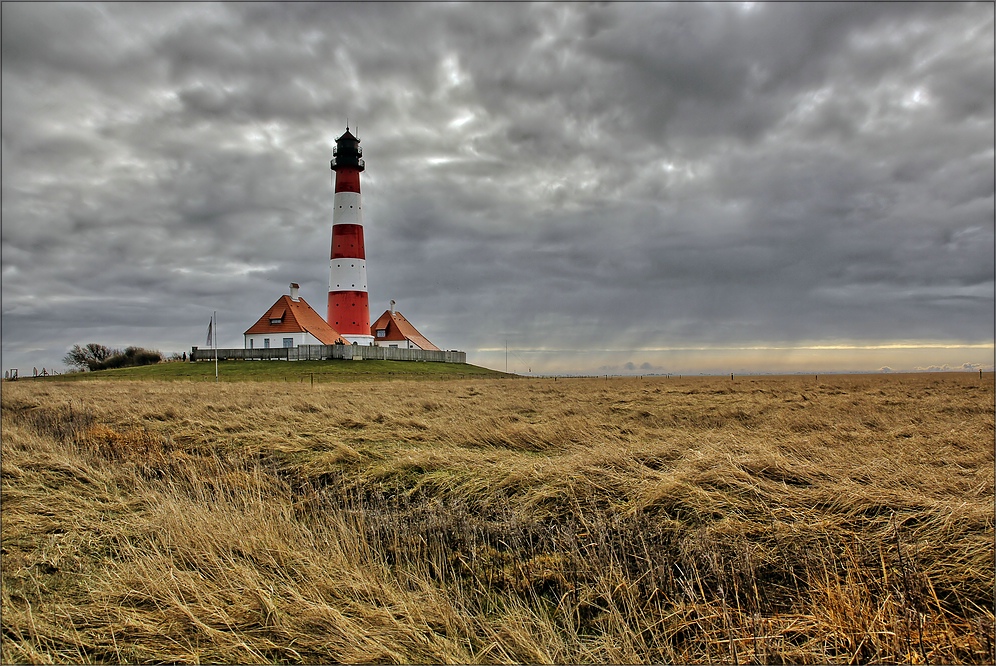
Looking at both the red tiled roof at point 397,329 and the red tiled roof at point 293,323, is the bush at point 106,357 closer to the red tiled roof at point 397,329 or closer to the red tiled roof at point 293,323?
the red tiled roof at point 293,323

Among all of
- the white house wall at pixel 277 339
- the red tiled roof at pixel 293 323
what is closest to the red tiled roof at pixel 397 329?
the red tiled roof at pixel 293 323

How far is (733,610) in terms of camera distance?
4.17 metres

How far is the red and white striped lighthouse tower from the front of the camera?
55.4m

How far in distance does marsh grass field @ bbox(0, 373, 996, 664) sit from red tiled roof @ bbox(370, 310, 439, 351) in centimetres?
6111

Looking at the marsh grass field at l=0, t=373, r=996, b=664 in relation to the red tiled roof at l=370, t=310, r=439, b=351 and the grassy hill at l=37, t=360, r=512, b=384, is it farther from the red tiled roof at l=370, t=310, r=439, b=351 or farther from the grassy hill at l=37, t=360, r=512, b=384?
the red tiled roof at l=370, t=310, r=439, b=351

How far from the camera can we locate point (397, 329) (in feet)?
236

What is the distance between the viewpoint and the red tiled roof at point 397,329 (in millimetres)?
71625

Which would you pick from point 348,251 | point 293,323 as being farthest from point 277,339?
point 348,251

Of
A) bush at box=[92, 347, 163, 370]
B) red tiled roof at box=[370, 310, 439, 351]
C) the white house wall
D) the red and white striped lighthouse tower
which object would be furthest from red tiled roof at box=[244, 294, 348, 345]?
bush at box=[92, 347, 163, 370]

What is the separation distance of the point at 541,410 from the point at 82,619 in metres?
14.0

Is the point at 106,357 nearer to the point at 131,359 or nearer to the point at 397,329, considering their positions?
the point at 131,359

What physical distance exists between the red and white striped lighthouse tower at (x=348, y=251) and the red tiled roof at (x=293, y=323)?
242 cm

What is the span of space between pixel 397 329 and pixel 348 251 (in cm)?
1845

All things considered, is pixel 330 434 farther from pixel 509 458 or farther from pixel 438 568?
pixel 438 568
